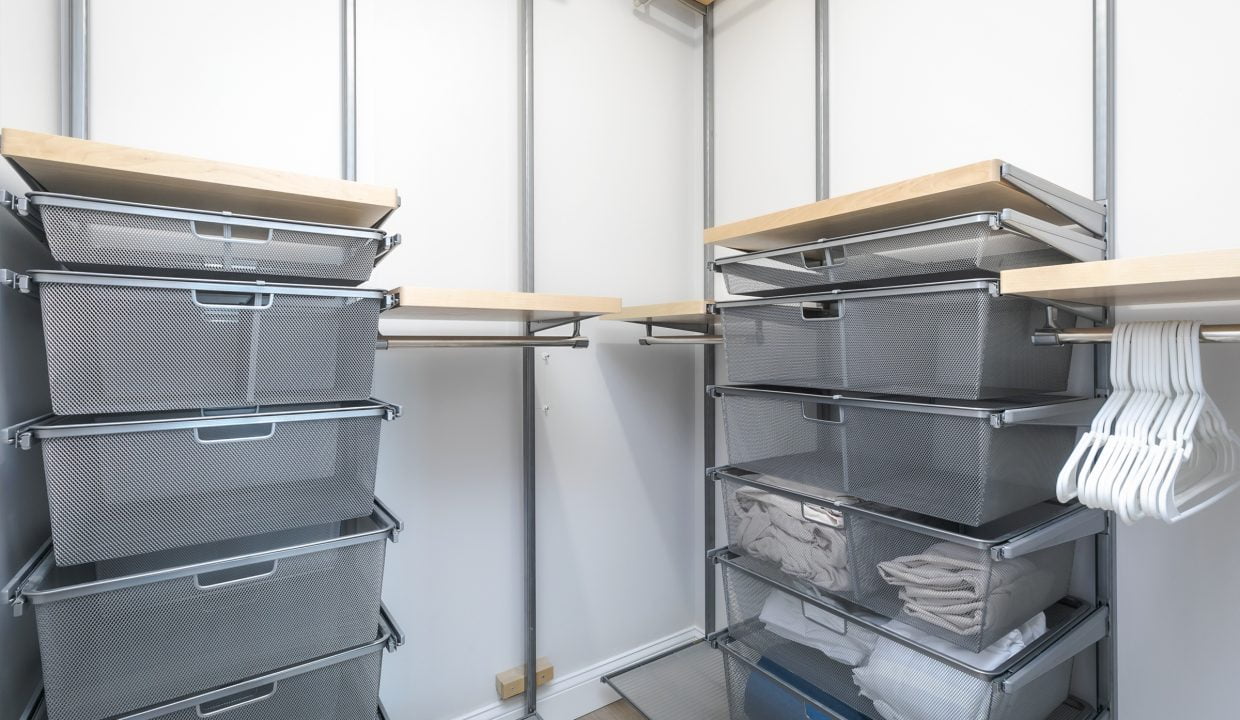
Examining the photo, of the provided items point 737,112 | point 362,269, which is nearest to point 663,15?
point 737,112

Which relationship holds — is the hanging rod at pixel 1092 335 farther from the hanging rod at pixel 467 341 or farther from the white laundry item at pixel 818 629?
the hanging rod at pixel 467 341

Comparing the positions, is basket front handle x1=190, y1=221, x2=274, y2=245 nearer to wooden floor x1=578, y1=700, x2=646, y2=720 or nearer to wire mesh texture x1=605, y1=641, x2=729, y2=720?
wire mesh texture x1=605, y1=641, x2=729, y2=720

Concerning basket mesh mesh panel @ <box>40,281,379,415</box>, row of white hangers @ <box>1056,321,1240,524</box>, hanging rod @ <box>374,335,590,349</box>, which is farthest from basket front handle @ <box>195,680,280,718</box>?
row of white hangers @ <box>1056,321,1240,524</box>

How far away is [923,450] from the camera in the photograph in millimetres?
1028

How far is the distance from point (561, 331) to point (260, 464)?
1027mm

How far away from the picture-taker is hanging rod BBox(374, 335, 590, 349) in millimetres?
1272

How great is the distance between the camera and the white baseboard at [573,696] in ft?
5.36

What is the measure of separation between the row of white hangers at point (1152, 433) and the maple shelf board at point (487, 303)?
2.74ft

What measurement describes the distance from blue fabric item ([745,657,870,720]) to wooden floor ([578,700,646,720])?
547mm

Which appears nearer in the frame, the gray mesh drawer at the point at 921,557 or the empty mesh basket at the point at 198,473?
the empty mesh basket at the point at 198,473

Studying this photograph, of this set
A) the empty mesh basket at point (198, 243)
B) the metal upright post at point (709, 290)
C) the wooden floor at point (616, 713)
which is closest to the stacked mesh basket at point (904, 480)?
the wooden floor at point (616, 713)

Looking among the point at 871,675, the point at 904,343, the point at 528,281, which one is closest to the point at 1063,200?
the point at 904,343

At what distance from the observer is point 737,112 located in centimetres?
192

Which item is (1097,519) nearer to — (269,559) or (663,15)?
(269,559)
